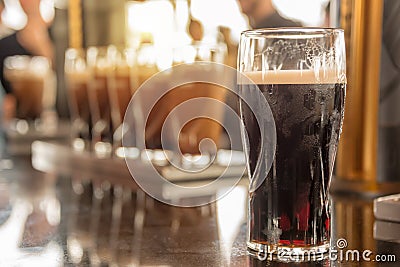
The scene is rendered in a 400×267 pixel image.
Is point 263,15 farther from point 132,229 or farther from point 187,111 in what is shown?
point 132,229

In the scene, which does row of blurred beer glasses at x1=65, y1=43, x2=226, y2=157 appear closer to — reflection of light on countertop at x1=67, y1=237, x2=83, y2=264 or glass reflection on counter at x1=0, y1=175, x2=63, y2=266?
glass reflection on counter at x1=0, y1=175, x2=63, y2=266

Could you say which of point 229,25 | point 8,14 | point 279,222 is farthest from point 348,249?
point 8,14

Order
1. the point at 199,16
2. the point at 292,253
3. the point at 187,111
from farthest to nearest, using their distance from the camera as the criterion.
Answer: the point at 199,16 < the point at 187,111 < the point at 292,253

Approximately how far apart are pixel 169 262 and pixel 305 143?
0.54ft

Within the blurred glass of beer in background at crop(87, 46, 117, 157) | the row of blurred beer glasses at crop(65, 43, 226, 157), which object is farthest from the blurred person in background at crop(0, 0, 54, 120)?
the blurred glass of beer in background at crop(87, 46, 117, 157)

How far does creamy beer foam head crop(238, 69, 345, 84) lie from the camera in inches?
25.7

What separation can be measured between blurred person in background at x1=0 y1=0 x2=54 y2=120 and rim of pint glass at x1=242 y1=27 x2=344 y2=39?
374 centimetres

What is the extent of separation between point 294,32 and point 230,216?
13.0 inches

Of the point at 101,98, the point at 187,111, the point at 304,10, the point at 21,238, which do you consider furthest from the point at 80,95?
the point at 21,238

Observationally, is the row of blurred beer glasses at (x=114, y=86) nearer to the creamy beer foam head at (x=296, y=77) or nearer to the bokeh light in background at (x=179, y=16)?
the bokeh light in background at (x=179, y=16)

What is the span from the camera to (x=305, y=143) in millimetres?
663

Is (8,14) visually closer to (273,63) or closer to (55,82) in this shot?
(55,82)

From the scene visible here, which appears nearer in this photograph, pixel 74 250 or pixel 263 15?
pixel 74 250

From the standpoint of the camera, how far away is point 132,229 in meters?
0.83
